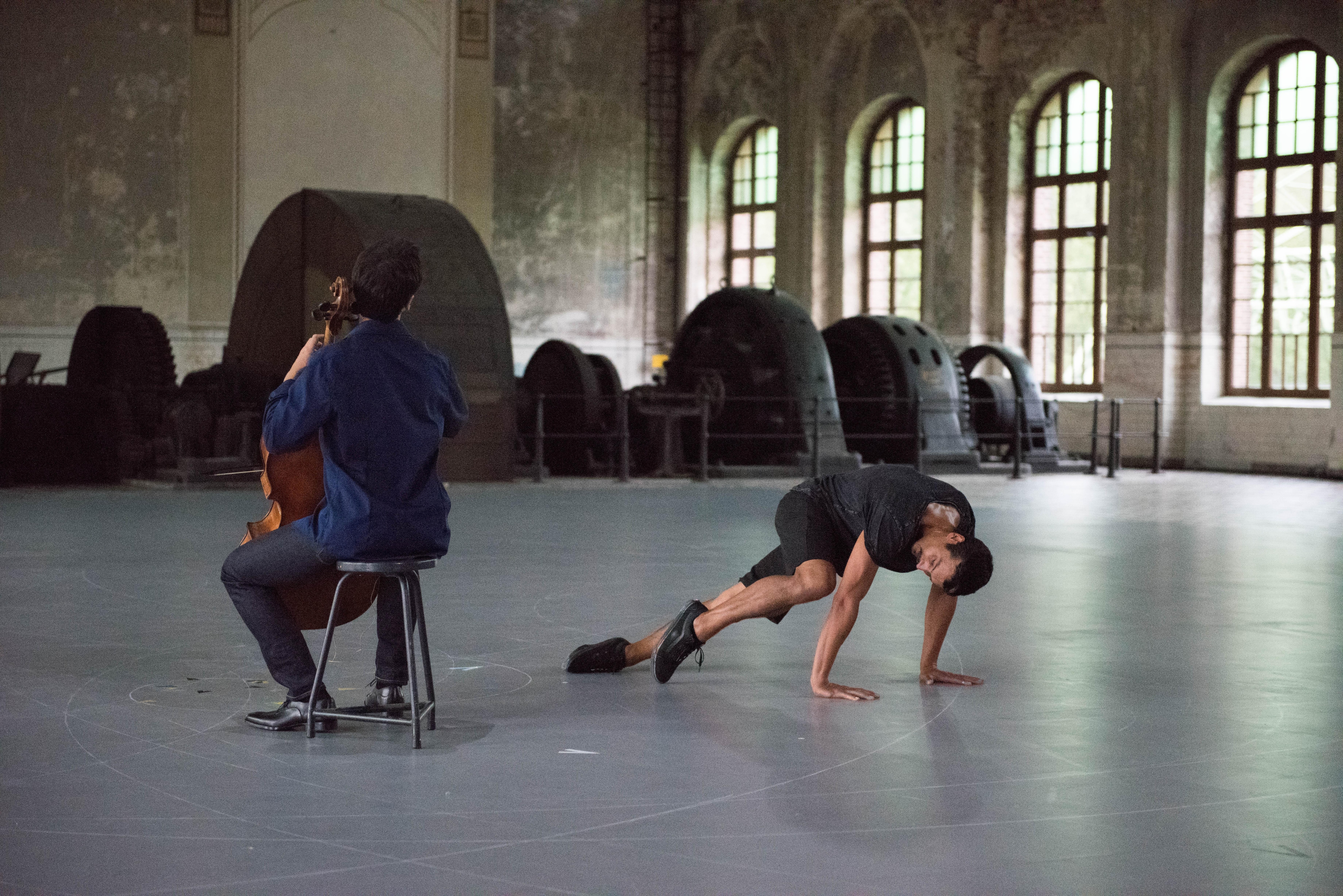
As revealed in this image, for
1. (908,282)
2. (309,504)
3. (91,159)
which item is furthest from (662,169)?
(309,504)

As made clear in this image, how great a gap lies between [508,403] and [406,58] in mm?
10971

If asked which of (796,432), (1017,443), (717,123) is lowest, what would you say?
A: (1017,443)

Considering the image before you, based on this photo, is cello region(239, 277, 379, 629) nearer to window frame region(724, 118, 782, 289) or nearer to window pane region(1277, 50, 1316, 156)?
window pane region(1277, 50, 1316, 156)

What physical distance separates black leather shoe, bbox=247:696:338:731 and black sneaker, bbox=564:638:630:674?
1107mm

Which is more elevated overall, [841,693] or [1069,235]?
[1069,235]

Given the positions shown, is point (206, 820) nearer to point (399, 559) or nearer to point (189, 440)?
point (399, 559)

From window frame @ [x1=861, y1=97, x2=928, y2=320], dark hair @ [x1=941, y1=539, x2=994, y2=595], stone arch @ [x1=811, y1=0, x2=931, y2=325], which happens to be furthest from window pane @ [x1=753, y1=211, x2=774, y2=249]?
dark hair @ [x1=941, y1=539, x2=994, y2=595]

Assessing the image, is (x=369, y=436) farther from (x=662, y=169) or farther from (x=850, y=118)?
(x=662, y=169)

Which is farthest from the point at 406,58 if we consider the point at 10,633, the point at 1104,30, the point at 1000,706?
the point at 1000,706

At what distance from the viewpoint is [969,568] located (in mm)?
4645

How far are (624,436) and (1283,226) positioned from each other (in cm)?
939

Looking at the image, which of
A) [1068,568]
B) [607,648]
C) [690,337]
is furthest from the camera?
[690,337]

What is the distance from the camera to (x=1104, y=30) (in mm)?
21109

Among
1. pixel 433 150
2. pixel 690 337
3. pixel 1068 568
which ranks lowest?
pixel 1068 568
